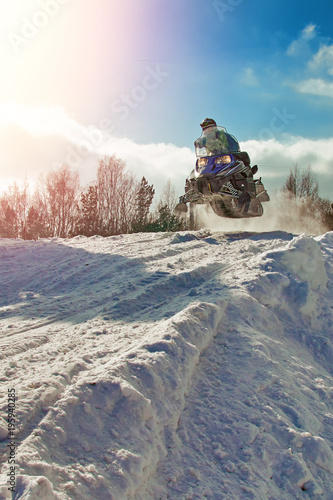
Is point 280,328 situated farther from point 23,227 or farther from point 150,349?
point 23,227

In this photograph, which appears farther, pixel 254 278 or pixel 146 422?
pixel 254 278

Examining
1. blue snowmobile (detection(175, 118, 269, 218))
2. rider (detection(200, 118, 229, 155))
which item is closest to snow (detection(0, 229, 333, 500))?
blue snowmobile (detection(175, 118, 269, 218))

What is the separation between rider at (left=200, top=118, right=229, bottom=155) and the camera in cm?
973

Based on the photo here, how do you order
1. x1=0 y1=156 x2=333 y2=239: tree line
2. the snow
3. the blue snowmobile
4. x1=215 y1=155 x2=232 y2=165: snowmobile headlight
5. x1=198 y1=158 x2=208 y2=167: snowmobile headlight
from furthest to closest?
1. x1=0 y1=156 x2=333 y2=239: tree line
2. x1=198 y1=158 x2=208 y2=167: snowmobile headlight
3. x1=215 y1=155 x2=232 y2=165: snowmobile headlight
4. the blue snowmobile
5. the snow

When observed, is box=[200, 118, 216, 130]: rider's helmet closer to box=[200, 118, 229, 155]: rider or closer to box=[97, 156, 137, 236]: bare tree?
box=[200, 118, 229, 155]: rider

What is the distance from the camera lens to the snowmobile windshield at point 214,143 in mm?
9742

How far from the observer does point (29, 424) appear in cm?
191

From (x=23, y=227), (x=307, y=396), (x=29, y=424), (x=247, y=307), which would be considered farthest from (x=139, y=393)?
(x=23, y=227)

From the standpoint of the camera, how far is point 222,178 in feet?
29.9

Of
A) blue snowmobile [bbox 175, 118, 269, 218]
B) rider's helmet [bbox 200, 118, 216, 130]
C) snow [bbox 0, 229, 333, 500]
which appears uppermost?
rider's helmet [bbox 200, 118, 216, 130]

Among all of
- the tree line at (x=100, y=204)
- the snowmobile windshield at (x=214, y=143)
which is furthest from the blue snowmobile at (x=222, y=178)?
the tree line at (x=100, y=204)

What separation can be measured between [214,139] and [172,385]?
851cm

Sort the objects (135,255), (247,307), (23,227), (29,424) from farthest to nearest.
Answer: (23,227) < (135,255) < (247,307) < (29,424)

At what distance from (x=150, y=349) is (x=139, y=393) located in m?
0.49
